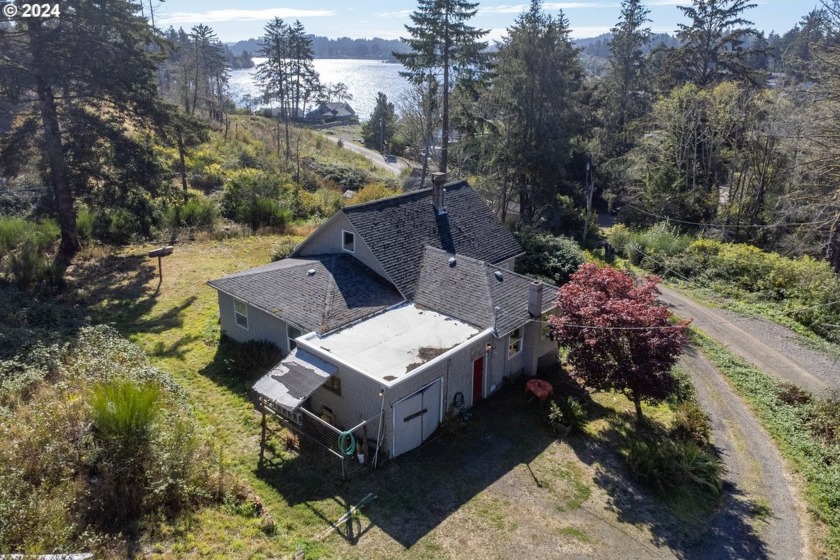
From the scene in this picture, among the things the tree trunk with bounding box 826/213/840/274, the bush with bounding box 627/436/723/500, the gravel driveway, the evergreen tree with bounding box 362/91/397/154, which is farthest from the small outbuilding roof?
the evergreen tree with bounding box 362/91/397/154

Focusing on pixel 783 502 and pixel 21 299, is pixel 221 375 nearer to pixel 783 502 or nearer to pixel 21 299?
pixel 21 299

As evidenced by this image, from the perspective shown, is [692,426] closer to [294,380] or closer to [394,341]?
[394,341]

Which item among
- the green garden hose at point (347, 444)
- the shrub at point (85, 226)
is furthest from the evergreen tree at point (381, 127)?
the green garden hose at point (347, 444)

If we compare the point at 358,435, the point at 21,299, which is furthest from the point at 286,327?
the point at 21,299

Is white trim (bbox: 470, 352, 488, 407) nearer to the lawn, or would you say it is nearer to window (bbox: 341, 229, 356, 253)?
the lawn

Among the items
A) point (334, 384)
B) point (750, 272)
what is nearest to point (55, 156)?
point (334, 384)

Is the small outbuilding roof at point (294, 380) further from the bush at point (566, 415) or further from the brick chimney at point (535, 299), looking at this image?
the brick chimney at point (535, 299)
